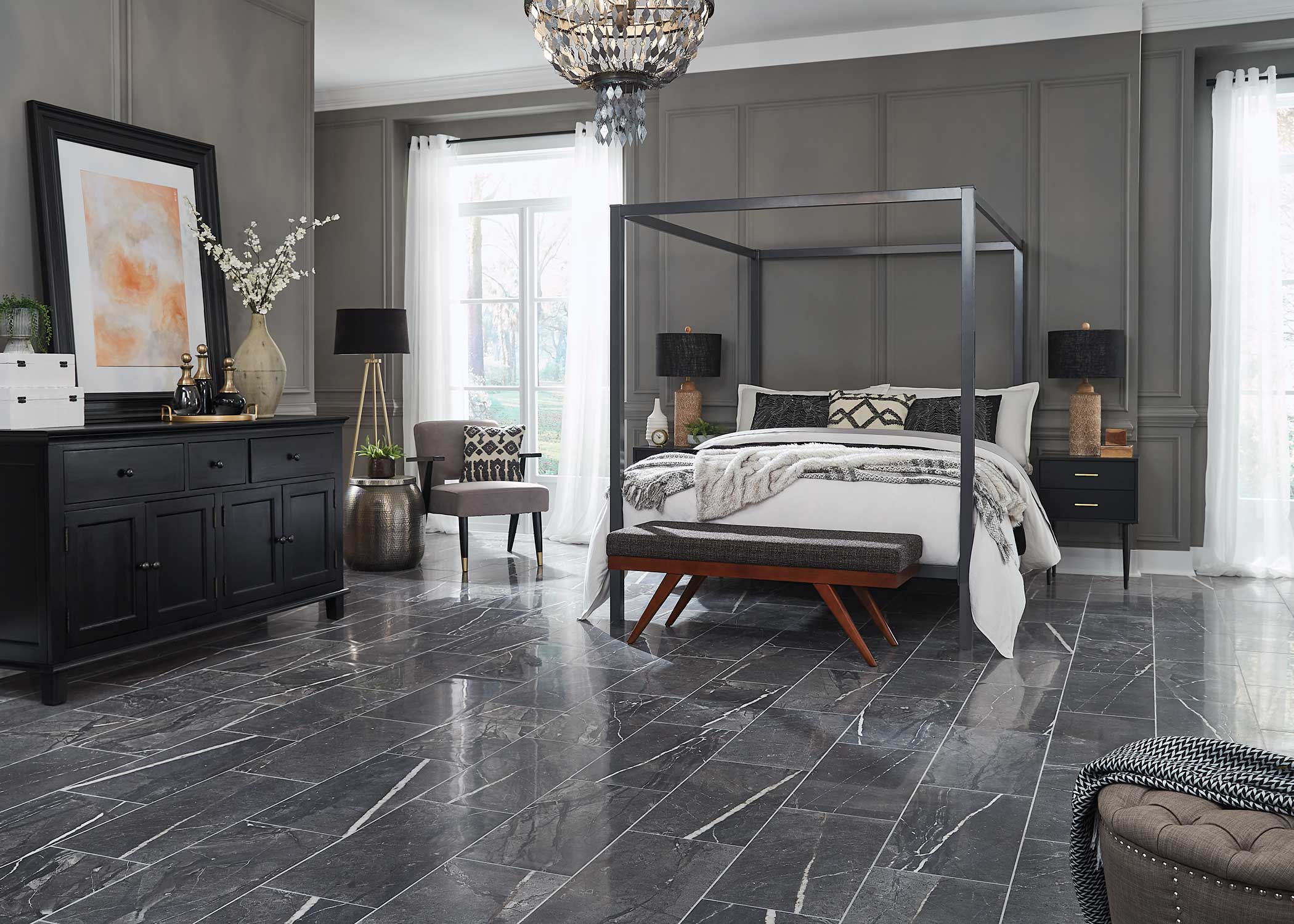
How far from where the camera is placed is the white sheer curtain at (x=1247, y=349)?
6105 millimetres

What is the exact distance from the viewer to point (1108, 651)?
174 inches

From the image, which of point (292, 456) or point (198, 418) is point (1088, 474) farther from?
point (198, 418)

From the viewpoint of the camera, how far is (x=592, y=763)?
306cm

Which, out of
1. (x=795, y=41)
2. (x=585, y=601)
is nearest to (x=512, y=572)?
(x=585, y=601)

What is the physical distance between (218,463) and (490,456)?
2.59 metres

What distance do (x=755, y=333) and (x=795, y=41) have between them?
181 cm

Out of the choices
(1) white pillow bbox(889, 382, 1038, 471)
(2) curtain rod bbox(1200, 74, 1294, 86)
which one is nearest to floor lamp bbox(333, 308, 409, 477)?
(1) white pillow bbox(889, 382, 1038, 471)

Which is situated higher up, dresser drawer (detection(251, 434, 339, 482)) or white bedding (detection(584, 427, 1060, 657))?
dresser drawer (detection(251, 434, 339, 482))

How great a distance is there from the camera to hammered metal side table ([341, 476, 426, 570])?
6.21 m

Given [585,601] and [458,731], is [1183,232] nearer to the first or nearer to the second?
[585,601]

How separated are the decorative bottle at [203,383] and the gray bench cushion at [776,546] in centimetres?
178

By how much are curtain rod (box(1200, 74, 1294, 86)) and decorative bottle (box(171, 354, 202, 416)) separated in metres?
5.65

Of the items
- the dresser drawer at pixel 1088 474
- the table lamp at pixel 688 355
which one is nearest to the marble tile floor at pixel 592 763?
the dresser drawer at pixel 1088 474

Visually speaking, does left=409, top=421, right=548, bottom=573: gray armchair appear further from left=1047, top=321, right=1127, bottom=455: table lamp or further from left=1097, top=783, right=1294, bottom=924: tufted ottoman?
left=1097, top=783, right=1294, bottom=924: tufted ottoman
